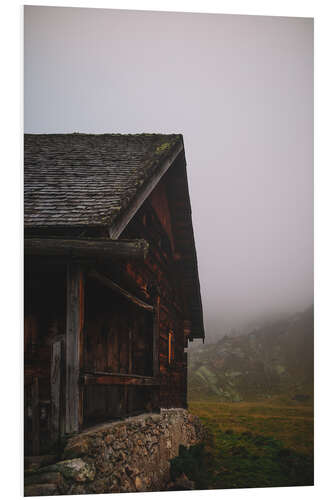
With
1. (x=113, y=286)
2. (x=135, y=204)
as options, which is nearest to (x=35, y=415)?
(x=113, y=286)

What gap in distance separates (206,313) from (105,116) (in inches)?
457

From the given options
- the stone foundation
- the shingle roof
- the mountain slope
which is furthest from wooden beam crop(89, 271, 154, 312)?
the mountain slope

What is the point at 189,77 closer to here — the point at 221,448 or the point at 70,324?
the point at 70,324

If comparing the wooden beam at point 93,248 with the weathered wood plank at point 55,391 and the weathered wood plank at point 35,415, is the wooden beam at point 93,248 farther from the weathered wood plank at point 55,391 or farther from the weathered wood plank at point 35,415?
the weathered wood plank at point 35,415

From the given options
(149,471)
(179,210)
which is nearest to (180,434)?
(149,471)

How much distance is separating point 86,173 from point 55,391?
8.69 feet

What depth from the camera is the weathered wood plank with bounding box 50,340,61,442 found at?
421cm

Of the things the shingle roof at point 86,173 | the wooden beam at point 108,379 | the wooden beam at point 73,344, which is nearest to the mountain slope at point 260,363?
the wooden beam at point 108,379

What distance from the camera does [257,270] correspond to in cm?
943

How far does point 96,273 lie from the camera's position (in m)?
4.76

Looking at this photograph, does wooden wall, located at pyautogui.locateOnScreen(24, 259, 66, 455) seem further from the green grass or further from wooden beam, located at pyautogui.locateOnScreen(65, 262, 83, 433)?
the green grass

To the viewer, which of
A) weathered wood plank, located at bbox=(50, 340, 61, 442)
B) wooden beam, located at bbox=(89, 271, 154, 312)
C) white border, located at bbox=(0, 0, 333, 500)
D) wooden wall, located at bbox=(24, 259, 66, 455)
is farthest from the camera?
wooden wall, located at bbox=(24, 259, 66, 455)
